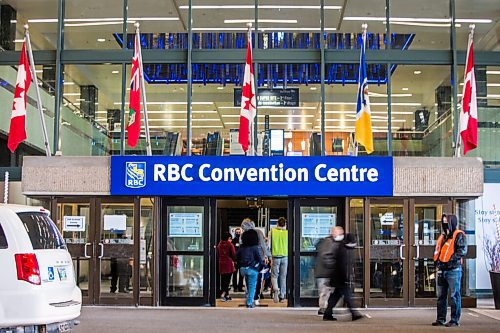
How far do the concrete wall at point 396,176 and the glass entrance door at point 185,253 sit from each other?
1.46 meters

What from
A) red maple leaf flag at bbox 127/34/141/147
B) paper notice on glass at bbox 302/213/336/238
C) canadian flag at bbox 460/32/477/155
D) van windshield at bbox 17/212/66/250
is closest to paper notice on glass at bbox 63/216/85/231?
red maple leaf flag at bbox 127/34/141/147

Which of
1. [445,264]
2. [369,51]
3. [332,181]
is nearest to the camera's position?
[445,264]

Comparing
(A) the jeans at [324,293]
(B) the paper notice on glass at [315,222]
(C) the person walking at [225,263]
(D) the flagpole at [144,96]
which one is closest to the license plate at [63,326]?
(A) the jeans at [324,293]

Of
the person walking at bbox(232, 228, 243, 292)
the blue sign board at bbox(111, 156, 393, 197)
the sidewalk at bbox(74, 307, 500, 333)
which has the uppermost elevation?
the blue sign board at bbox(111, 156, 393, 197)

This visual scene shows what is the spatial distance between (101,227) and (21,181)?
188 centimetres

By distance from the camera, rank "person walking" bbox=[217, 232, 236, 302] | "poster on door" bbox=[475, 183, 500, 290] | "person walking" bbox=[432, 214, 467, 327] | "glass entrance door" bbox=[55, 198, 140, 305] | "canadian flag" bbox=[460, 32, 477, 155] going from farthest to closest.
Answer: "person walking" bbox=[217, 232, 236, 302], "poster on door" bbox=[475, 183, 500, 290], "glass entrance door" bbox=[55, 198, 140, 305], "canadian flag" bbox=[460, 32, 477, 155], "person walking" bbox=[432, 214, 467, 327]

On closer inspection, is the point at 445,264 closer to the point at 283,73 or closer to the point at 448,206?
the point at 448,206

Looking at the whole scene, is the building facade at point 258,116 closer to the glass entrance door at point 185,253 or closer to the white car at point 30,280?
the glass entrance door at point 185,253

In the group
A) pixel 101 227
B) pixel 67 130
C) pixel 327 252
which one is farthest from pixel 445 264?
pixel 67 130

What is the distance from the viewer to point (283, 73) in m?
16.8

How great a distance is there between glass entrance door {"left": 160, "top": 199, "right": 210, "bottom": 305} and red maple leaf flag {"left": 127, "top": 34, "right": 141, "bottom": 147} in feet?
5.03

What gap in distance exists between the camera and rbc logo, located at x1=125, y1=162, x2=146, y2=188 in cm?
1570

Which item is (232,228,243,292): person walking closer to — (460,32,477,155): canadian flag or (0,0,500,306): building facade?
(0,0,500,306): building facade

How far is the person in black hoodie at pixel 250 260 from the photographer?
15.7 meters
